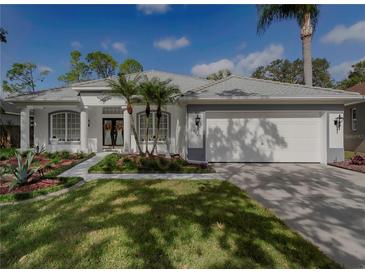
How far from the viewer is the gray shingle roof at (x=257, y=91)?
9844mm

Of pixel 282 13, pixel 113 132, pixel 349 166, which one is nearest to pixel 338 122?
pixel 349 166

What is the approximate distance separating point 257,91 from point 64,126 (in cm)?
1204

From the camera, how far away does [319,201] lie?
5070 millimetres

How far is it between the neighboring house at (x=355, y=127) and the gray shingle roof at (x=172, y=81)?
12.1m

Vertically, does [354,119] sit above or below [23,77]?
below

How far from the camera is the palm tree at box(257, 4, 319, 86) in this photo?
12750 millimetres

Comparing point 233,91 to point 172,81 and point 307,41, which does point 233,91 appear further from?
point 307,41

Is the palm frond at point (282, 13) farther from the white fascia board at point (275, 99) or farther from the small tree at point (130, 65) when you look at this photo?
the small tree at point (130, 65)

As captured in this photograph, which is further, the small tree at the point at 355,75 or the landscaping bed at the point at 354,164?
the small tree at the point at 355,75

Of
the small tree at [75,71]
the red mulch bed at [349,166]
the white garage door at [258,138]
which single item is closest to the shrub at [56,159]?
the white garage door at [258,138]

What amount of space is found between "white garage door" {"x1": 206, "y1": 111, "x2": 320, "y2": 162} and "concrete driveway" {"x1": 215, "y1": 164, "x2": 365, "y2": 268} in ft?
5.16

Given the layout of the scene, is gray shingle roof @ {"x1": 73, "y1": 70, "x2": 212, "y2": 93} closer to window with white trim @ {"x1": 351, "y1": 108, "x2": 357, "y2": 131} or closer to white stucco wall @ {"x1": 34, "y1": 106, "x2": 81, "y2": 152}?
white stucco wall @ {"x1": 34, "y1": 106, "x2": 81, "y2": 152}

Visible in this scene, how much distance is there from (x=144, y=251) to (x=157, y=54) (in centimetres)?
1939

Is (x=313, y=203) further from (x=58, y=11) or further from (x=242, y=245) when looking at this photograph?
(x=58, y=11)
